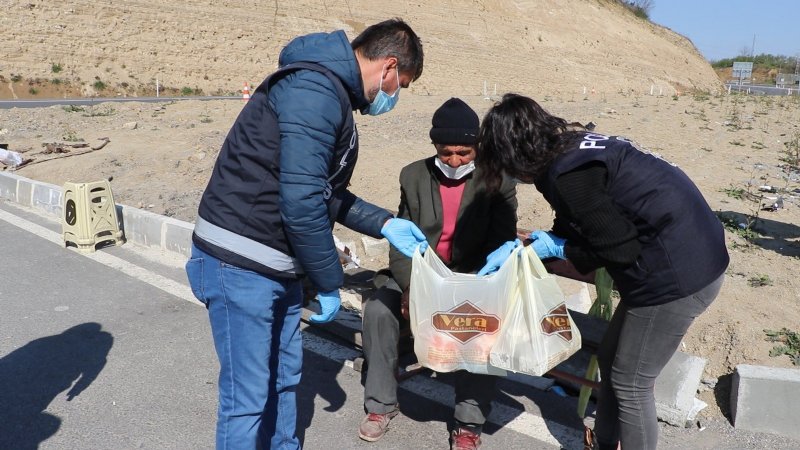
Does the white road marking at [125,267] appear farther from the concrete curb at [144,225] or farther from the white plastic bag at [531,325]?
the white plastic bag at [531,325]

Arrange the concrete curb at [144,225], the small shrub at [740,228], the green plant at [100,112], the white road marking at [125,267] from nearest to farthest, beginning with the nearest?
the white road marking at [125,267] → the concrete curb at [144,225] → the small shrub at [740,228] → the green plant at [100,112]

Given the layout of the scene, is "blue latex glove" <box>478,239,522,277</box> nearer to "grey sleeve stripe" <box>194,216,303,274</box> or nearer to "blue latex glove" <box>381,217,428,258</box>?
"blue latex glove" <box>381,217,428,258</box>

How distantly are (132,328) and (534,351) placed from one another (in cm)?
328

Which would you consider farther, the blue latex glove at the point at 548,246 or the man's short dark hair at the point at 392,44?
the blue latex glove at the point at 548,246

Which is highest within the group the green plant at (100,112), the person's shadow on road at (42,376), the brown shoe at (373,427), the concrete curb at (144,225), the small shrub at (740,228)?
the green plant at (100,112)

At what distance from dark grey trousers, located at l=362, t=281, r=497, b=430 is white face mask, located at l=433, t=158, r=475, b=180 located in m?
0.69

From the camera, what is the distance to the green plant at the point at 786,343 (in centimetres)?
414

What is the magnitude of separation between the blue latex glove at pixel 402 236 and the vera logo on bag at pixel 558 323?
2.10 ft

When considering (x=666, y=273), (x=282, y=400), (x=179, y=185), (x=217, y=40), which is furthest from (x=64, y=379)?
(x=217, y=40)

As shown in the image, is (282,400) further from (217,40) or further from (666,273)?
(217,40)

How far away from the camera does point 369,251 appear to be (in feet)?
21.3

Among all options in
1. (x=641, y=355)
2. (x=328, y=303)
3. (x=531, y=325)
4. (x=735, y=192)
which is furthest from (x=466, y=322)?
(x=735, y=192)

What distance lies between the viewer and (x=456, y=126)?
11.5 feet

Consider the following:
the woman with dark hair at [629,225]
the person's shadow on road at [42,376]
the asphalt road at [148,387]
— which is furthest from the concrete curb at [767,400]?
the person's shadow on road at [42,376]
